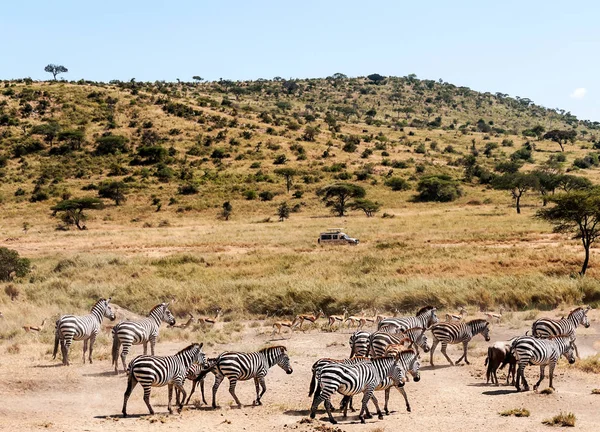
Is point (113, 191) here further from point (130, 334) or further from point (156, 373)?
point (156, 373)

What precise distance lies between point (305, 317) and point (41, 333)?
922cm

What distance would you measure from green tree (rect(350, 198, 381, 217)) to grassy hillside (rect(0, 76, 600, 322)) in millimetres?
2051

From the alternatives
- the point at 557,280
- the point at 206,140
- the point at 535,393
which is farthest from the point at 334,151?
the point at 535,393

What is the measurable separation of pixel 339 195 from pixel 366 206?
422cm

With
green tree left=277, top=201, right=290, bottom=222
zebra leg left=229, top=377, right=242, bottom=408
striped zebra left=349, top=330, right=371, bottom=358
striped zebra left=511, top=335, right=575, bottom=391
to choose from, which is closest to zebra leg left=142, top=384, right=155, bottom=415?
zebra leg left=229, top=377, right=242, bottom=408

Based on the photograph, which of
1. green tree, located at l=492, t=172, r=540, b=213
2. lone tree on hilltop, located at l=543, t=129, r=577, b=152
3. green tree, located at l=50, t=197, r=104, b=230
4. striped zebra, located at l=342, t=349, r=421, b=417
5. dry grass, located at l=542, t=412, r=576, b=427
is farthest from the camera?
lone tree on hilltop, located at l=543, t=129, r=577, b=152

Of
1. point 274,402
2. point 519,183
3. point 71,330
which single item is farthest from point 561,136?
point 274,402

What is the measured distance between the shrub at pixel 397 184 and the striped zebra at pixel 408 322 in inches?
2378

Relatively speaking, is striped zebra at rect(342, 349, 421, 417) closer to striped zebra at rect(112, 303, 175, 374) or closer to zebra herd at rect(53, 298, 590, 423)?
zebra herd at rect(53, 298, 590, 423)

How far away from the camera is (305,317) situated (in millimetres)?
23938

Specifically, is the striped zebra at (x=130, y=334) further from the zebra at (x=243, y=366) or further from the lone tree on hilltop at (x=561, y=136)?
the lone tree on hilltop at (x=561, y=136)

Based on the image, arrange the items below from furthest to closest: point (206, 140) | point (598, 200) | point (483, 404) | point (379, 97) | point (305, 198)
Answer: point (379, 97)
point (206, 140)
point (305, 198)
point (598, 200)
point (483, 404)

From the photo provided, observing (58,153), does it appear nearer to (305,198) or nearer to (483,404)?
(305,198)

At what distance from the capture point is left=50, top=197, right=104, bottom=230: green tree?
65.1 metres
